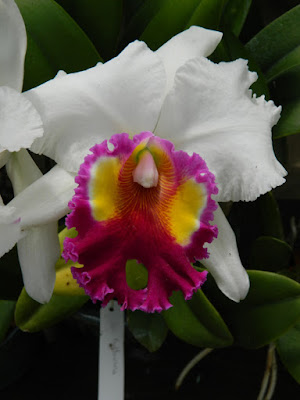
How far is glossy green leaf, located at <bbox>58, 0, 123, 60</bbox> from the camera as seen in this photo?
873 mm

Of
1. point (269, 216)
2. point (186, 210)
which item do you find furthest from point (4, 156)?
point (269, 216)

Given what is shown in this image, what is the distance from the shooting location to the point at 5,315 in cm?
96

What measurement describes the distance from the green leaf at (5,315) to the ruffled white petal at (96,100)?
382 millimetres

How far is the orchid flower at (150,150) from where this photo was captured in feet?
2.16

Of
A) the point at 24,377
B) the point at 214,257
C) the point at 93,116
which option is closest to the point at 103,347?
the point at 214,257

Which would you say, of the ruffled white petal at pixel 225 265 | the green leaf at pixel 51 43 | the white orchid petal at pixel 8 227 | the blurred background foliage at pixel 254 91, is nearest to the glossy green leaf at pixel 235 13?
the blurred background foliage at pixel 254 91

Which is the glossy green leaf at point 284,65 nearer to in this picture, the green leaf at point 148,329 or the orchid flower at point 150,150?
the orchid flower at point 150,150

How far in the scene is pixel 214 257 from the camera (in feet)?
2.38

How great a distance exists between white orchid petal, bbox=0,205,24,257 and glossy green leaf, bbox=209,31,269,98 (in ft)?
1.25

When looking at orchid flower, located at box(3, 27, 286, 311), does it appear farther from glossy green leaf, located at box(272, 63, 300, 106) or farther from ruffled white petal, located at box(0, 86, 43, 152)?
glossy green leaf, located at box(272, 63, 300, 106)

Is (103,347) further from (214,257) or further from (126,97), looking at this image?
(126,97)

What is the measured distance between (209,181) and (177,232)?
70 millimetres

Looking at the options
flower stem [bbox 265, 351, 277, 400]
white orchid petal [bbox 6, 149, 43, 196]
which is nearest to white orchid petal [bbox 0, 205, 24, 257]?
white orchid petal [bbox 6, 149, 43, 196]

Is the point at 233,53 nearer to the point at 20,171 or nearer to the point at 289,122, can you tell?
the point at 289,122
